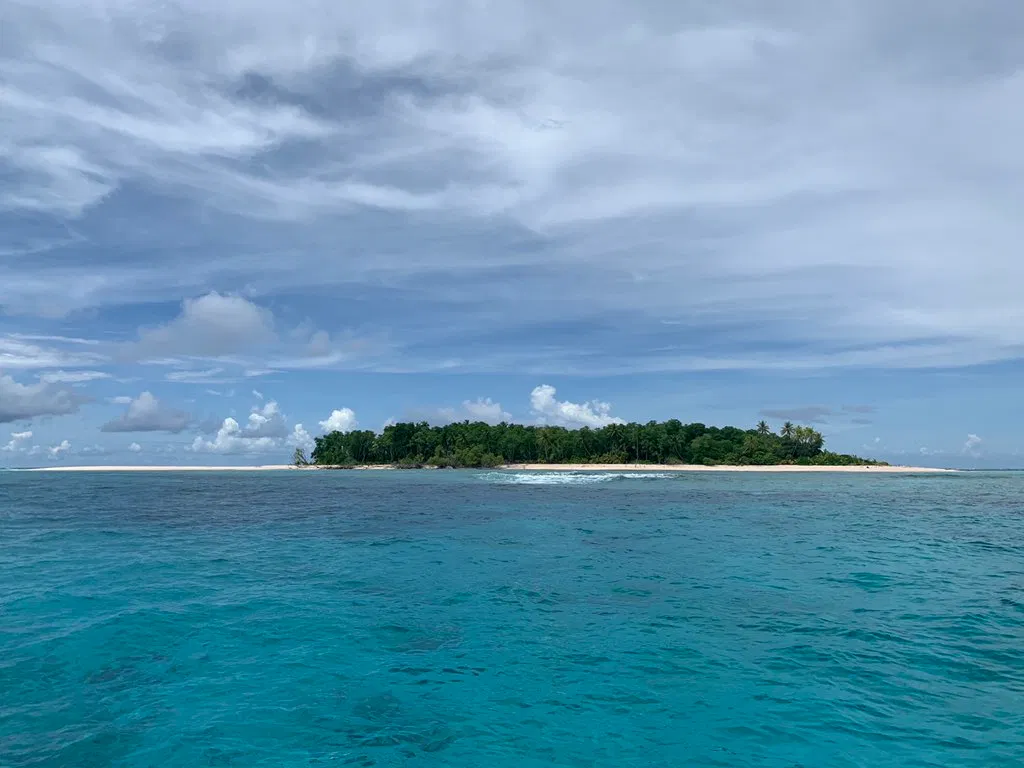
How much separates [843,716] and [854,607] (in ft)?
24.3

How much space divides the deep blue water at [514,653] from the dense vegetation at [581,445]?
396 feet

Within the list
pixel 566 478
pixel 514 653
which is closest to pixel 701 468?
pixel 566 478

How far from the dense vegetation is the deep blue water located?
120663 millimetres

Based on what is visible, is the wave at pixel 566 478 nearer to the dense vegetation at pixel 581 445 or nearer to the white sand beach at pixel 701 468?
the white sand beach at pixel 701 468

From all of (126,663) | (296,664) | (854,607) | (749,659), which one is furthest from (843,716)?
(126,663)

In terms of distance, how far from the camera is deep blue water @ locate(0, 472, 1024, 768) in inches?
369

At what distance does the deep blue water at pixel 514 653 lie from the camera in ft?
30.7

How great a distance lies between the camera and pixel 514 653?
43.2ft

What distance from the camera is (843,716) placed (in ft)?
33.3

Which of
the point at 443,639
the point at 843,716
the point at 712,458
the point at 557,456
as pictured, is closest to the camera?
the point at 843,716

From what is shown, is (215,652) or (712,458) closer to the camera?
(215,652)

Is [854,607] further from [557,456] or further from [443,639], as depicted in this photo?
[557,456]

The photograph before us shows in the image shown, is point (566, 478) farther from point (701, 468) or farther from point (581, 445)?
point (581, 445)

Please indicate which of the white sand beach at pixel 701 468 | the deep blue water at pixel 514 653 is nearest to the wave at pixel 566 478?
the white sand beach at pixel 701 468
